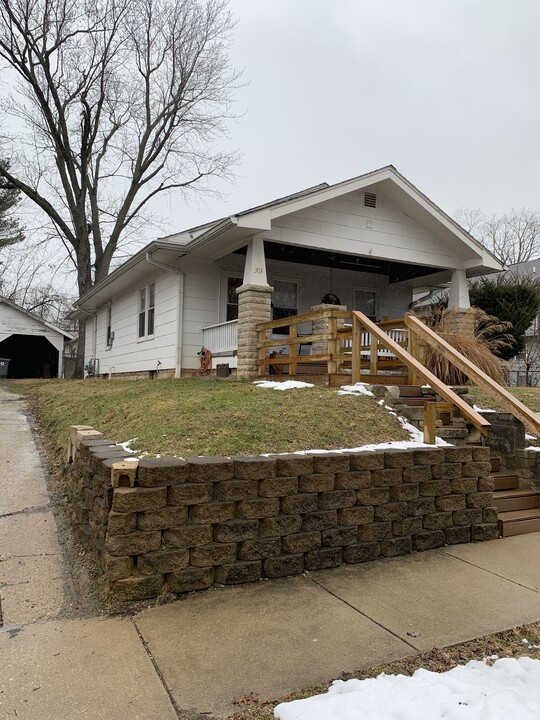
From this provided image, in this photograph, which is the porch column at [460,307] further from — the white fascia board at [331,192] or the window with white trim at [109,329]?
the window with white trim at [109,329]

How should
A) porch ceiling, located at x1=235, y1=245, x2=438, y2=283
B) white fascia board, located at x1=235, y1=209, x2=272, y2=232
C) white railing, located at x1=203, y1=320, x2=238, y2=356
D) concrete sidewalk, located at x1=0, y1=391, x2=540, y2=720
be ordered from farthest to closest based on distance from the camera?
porch ceiling, located at x1=235, y1=245, x2=438, y2=283, white railing, located at x1=203, y1=320, x2=238, y2=356, white fascia board, located at x1=235, y1=209, x2=272, y2=232, concrete sidewalk, located at x1=0, y1=391, x2=540, y2=720

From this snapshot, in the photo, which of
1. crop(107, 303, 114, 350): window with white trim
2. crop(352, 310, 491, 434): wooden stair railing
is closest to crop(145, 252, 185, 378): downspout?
crop(352, 310, 491, 434): wooden stair railing

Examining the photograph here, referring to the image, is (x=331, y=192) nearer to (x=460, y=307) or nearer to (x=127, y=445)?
(x=460, y=307)

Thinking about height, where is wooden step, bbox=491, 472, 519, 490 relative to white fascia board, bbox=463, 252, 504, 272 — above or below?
below

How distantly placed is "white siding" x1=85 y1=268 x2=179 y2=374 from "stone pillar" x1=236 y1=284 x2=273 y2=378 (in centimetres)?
238

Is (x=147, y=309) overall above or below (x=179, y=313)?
above

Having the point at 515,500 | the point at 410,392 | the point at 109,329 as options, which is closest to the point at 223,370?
the point at 410,392

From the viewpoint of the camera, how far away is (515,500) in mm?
5102

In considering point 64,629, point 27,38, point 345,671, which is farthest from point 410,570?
point 27,38

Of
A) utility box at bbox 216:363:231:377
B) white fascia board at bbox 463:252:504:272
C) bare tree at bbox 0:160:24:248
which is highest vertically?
bare tree at bbox 0:160:24:248

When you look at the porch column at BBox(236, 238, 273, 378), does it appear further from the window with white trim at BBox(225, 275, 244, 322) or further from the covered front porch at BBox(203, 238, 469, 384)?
the window with white trim at BBox(225, 275, 244, 322)

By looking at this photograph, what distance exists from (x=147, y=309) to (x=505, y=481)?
35.4 feet

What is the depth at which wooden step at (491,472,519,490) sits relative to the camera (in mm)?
5332

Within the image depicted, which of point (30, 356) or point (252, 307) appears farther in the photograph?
point (30, 356)
